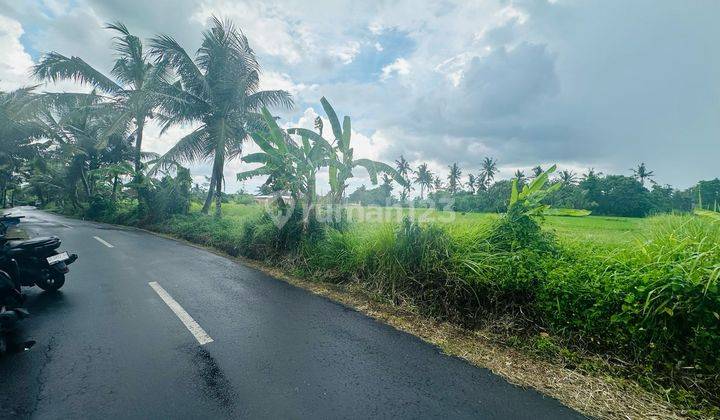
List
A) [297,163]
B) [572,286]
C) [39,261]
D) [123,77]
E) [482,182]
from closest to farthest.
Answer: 1. [572,286]
2. [39,261]
3. [297,163]
4. [123,77]
5. [482,182]

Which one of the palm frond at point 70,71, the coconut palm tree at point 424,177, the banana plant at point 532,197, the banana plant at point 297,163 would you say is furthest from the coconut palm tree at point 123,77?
the coconut palm tree at point 424,177

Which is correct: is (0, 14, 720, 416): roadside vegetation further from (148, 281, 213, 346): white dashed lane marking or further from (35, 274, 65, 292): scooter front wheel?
(35, 274, 65, 292): scooter front wheel

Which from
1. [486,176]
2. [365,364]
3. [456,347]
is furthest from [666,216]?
[486,176]

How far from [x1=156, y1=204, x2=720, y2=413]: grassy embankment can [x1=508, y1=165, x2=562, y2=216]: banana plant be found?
428 millimetres

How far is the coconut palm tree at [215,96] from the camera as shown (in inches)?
485

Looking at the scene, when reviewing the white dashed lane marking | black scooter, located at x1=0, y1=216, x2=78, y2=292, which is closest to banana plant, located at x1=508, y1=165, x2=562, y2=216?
the white dashed lane marking

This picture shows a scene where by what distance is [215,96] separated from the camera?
42.2ft

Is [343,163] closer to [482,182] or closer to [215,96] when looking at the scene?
[215,96]

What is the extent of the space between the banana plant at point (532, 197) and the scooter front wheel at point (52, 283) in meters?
7.48

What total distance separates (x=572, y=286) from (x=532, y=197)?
2.16m

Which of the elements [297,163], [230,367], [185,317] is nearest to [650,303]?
[230,367]

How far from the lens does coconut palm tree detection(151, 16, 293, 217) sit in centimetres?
1232

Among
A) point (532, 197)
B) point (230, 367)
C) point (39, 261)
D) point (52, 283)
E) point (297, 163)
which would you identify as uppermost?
point (297, 163)

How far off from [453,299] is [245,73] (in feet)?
44.8
